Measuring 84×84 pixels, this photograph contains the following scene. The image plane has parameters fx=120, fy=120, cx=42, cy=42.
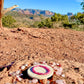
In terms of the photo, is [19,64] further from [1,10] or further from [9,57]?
[1,10]

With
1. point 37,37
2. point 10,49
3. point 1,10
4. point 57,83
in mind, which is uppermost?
point 1,10

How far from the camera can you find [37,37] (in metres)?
4.64

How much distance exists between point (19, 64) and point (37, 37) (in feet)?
7.23

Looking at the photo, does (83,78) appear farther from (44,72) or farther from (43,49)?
(43,49)

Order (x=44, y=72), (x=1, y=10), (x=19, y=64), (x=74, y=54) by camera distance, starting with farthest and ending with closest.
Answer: (x=1, y=10), (x=74, y=54), (x=19, y=64), (x=44, y=72)

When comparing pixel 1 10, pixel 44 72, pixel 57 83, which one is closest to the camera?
pixel 57 83

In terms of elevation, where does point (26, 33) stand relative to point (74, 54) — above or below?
above

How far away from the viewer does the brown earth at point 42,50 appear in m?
2.59

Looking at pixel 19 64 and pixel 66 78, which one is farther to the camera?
pixel 19 64

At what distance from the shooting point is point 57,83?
1994mm

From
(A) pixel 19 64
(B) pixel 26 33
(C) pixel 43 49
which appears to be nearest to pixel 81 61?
(C) pixel 43 49

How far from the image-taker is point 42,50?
363 centimetres

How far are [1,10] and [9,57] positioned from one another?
3590 millimetres

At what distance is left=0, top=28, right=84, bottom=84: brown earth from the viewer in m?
2.59
